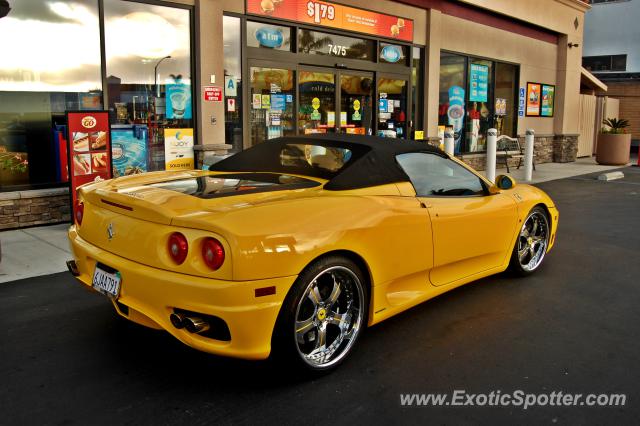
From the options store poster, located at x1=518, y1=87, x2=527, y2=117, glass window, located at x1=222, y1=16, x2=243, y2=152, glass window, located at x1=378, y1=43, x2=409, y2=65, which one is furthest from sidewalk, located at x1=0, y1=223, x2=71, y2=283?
store poster, located at x1=518, y1=87, x2=527, y2=117

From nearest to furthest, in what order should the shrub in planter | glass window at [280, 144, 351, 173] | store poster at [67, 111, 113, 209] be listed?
glass window at [280, 144, 351, 173] < store poster at [67, 111, 113, 209] < the shrub in planter

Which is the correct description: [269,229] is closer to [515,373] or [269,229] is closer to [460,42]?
[515,373]

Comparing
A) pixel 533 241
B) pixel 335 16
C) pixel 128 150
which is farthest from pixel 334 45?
pixel 533 241

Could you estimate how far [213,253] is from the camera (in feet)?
9.89

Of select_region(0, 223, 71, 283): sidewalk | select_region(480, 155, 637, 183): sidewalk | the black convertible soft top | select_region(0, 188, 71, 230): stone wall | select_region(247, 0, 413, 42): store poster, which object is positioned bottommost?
select_region(0, 223, 71, 283): sidewalk

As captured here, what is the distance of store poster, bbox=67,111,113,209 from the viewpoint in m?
7.19

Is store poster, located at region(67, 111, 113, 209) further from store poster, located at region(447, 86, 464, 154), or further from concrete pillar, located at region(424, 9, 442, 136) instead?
store poster, located at region(447, 86, 464, 154)

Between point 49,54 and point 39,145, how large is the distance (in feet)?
3.92

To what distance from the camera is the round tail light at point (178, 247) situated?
10.1ft

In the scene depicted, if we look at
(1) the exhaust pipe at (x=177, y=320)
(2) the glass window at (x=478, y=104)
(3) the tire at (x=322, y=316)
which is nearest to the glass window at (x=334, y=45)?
(2) the glass window at (x=478, y=104)

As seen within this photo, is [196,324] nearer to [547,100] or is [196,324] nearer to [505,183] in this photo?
[505,183]

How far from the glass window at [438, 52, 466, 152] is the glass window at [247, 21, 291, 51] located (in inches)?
198

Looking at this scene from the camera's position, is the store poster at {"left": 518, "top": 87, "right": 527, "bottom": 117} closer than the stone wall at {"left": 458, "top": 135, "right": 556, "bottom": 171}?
No

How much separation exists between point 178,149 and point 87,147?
2005 mm
